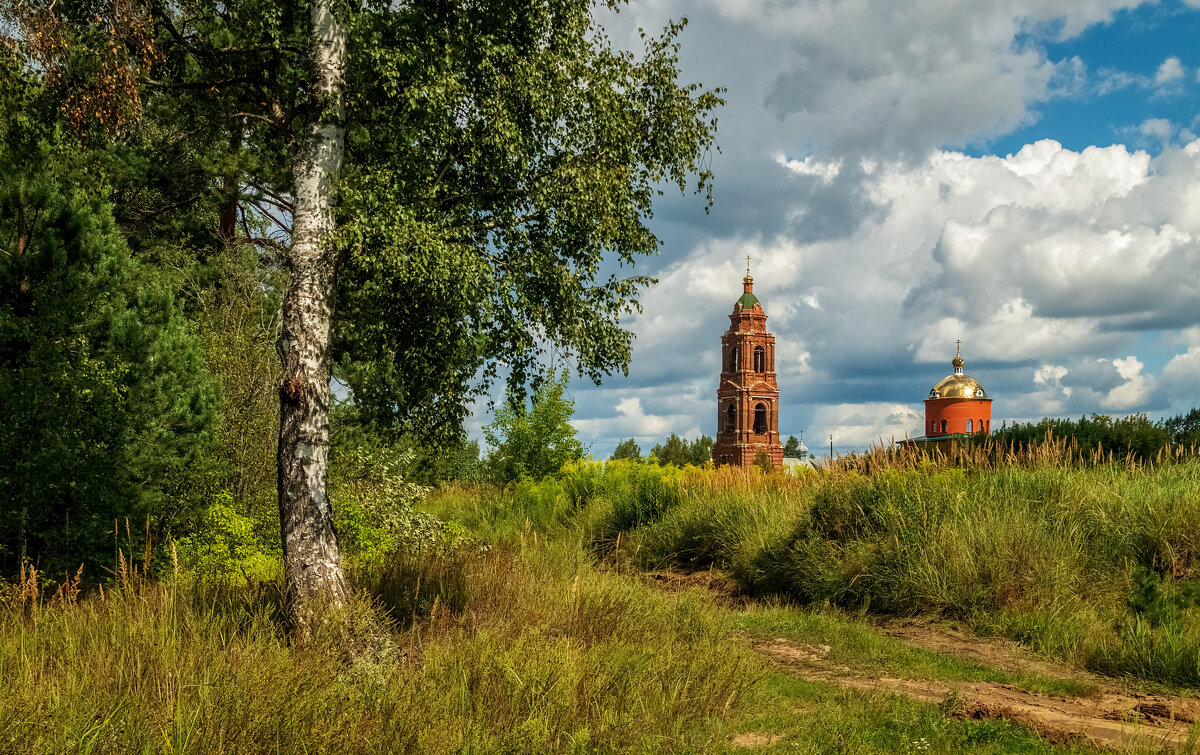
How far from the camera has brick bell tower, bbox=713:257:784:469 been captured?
75.5 m

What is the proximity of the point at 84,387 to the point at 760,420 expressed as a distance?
7016 cm

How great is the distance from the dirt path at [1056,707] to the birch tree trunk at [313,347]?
15.5 feet

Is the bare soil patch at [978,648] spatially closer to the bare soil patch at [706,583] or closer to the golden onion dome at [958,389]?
the bare soil patch at [706,583]

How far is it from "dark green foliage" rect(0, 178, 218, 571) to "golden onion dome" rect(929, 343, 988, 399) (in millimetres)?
65332

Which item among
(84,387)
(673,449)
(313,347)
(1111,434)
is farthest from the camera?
(673,449)

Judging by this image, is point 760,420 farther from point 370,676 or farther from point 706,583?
point 370,676

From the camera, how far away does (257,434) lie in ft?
44.9

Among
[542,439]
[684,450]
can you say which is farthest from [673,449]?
[542,439]

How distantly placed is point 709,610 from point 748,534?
4.39 metres

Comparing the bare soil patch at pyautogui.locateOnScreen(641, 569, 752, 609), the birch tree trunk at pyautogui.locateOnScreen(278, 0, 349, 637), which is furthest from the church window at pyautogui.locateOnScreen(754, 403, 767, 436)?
the birch tree trunk at pyautogui.locateOnScreen(278, 0, 349, 637)

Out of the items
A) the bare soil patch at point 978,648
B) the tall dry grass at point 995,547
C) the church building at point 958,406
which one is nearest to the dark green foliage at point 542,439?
the tall dry grass at point 995,547

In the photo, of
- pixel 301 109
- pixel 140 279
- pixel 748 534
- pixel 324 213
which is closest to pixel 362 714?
pixel 324 213

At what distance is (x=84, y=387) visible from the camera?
34.8 feet

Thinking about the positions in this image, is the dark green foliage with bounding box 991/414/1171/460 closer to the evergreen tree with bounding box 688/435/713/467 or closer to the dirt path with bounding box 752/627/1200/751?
the dirt path with bounding box 752/627/1200/751
